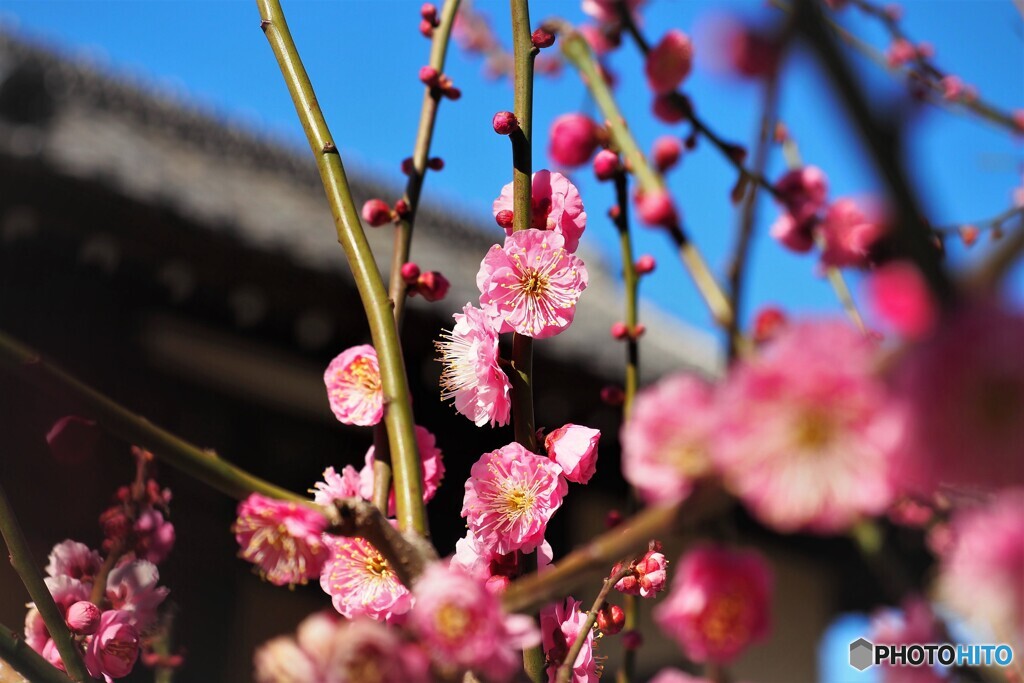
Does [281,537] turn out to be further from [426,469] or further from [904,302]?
[904,302]

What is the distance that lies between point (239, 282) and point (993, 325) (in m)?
3.36

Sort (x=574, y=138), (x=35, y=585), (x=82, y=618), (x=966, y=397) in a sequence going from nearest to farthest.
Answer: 1. (x=966, y=397)
2. (x=574, y=138)
3. (x=35, y=585)
4. (x=82, y=618)

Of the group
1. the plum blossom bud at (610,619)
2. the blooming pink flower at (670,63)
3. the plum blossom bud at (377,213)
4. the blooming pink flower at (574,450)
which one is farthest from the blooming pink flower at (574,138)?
the plum blossom bud at (610,619)

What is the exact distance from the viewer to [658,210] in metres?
0.42

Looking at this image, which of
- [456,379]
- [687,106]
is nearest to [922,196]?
[687,106]

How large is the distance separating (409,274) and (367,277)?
13 cm

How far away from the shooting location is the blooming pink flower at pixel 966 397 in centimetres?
31

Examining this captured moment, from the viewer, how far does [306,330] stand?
11.7ft

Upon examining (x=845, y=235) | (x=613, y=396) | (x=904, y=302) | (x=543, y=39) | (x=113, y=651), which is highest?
(x=543, y=39)

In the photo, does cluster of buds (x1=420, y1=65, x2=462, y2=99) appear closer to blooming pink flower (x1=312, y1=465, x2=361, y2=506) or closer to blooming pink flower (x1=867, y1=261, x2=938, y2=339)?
blooming pink flower (x1=312, y1=465, x2=361, y2=506)

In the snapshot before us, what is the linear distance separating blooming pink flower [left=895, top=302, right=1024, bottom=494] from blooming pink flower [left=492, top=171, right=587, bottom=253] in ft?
1.57

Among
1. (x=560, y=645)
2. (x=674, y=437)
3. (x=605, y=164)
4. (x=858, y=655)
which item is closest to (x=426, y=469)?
(x=560, y=645)

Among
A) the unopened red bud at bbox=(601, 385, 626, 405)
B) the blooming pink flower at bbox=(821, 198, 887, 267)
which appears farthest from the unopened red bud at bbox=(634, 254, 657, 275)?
the blooming pink flower at bbox=(821, 198, 887, 267)

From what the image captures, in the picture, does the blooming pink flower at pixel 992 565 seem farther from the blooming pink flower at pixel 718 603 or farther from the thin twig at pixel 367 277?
the thin twig at pixel 367 277
